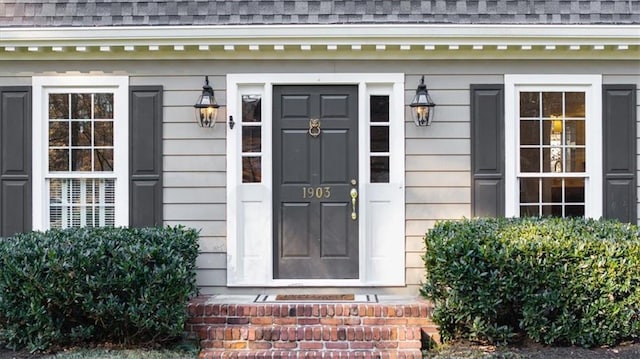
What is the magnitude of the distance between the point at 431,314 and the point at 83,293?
112 inches

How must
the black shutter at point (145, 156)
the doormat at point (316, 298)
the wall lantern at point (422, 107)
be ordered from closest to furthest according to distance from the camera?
the doormat at point (316, 298) < the wall lantern at point (422, 107) < the black shutter at point (145, 156)

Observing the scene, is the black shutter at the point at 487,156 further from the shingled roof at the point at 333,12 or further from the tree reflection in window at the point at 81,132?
the tree reflection in window at the point at 81,132

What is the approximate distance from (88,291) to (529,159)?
13.7ft

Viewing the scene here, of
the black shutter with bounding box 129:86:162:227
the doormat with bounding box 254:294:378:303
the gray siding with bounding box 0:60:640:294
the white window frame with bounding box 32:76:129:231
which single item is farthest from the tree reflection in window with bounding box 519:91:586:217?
the white window frame with bounding box 32:76:129:231

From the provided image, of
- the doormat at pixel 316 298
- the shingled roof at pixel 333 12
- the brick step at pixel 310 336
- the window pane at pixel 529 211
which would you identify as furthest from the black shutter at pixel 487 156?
the brick step at pixel 310 336

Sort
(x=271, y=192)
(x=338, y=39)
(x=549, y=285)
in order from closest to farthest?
1. (x=549, y=285)
2. (x=338, y=39)
3. (x=271, y=192)

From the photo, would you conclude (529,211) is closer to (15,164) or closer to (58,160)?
(58,160)

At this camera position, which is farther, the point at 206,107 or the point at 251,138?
the point at 251,138

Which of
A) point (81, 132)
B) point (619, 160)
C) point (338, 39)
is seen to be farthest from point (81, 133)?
point (619, 160)

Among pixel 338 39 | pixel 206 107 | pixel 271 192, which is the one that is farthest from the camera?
pixel 271 192

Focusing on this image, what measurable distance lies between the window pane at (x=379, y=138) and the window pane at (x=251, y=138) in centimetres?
112

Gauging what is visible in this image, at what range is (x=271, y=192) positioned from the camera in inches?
205

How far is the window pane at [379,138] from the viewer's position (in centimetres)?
525

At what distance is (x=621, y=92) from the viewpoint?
17.0 feet
